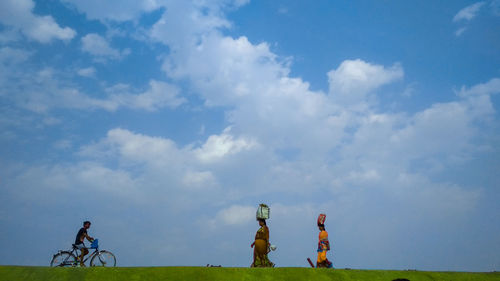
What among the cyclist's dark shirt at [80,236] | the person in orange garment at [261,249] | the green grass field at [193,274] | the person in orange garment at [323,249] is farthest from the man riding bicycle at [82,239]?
the person in orange garment at [323,249]

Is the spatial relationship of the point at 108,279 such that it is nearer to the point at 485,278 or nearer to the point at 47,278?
the point at 47,278

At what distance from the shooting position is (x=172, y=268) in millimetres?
20812

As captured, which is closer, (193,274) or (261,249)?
(193,274)

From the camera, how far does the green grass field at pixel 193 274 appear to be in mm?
19234

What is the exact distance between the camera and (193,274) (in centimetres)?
2042

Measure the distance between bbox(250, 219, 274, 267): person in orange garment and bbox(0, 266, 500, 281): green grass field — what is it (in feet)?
10.8

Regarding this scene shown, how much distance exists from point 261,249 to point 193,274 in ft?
18.2

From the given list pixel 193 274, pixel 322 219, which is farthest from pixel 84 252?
pixel 322 219

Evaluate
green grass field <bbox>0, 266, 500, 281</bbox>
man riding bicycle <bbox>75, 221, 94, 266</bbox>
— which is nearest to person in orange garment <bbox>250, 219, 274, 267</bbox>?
green grass field <bbox>0, 266, 500, 281</bbox>

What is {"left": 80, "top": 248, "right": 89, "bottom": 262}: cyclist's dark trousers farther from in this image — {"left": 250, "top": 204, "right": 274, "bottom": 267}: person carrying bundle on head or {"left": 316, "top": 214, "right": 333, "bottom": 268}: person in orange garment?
{"left": 316, "top": 214, "right": 333, "bottom": 268}: person in orange garment

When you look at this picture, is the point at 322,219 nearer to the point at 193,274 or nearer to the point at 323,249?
the point at 323,249

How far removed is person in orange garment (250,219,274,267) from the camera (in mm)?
24969

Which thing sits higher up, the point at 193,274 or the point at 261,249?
the point at 261,249

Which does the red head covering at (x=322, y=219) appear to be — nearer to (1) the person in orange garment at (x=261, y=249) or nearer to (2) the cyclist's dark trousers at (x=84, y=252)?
(1) the person in orange garment at (x=261, y=249)
